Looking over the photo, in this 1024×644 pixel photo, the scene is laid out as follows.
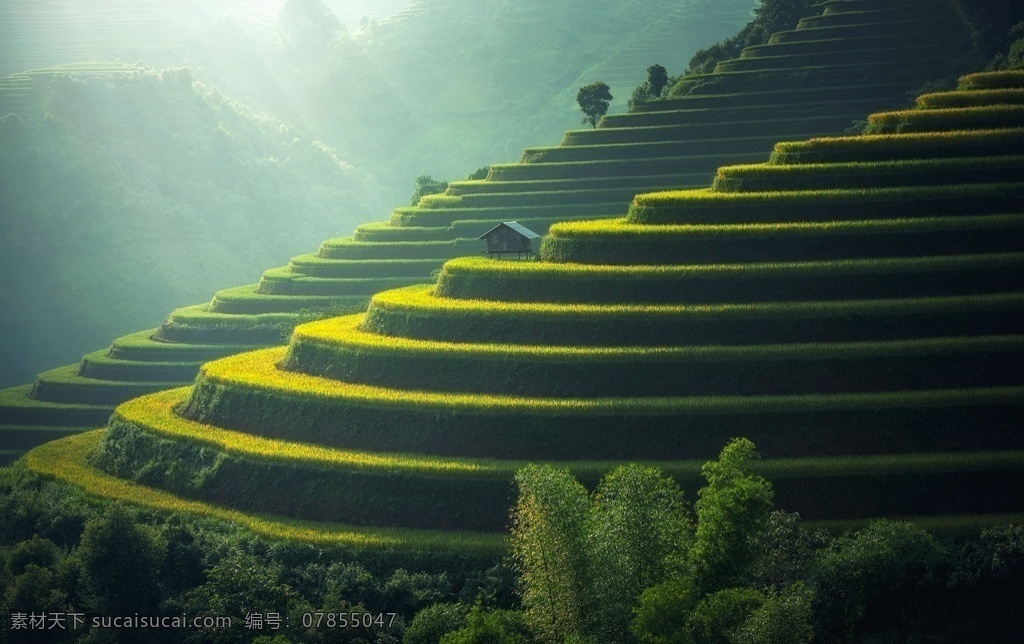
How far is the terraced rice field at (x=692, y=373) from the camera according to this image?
4197 centimetres

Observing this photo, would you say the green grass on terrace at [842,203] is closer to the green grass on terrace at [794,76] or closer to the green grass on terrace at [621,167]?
the green grass on terrace at [621,167]

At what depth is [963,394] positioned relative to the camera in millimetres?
42094

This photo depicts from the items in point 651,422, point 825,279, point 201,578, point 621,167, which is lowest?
point 201,578

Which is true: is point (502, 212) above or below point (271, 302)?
above

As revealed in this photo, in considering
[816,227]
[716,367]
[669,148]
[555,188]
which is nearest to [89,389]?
[555,188]

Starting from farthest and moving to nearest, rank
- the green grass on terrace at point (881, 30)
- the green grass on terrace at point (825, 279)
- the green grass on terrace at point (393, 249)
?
1. the green grass on terrace at point (881, 30)
2. the green grass on terrace at point (393, 249)
3. the green grass on terrace at point (825, 279)

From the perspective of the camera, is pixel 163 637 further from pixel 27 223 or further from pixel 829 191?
pixel 27 223

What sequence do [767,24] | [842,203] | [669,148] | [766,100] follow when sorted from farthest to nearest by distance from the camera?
[767,24] → [766,100] → [669,148] → [842,203]

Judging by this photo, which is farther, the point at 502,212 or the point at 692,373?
the point at 502,212

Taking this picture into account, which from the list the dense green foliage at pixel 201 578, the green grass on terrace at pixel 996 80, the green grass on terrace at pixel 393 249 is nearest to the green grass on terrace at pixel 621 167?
the green grass on terrace at pixel 393 249

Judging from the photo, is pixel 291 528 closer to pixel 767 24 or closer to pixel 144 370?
pixel 144 370

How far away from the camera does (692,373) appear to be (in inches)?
1737

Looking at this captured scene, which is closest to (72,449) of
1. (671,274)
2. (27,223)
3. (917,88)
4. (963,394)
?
(671,274)

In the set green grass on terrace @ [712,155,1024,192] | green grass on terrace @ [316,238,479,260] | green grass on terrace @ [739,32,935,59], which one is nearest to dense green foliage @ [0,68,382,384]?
green grass on terrace @ [316,238,479,260]
